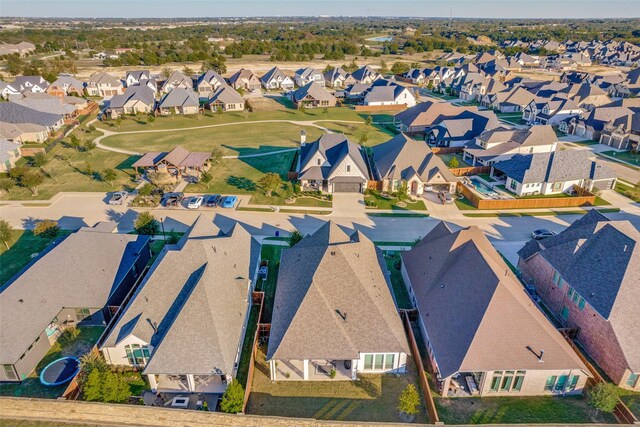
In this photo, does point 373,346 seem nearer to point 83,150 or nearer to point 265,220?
point 265,220

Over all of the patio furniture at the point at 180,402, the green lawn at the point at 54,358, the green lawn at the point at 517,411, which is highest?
the green lawn at the point at 517,411

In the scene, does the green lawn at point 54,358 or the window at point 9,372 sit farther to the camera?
the window at point 9,372

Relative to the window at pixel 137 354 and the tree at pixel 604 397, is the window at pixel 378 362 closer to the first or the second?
the tree at pixel 604 397

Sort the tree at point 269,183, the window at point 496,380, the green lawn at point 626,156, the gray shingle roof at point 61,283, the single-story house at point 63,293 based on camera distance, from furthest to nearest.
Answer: the green lawn at point 626,156 → the tree at point 269,183 → the gray shingle roof at point 61,283 → the single-story house at point 63,293 → the window at point 496,380

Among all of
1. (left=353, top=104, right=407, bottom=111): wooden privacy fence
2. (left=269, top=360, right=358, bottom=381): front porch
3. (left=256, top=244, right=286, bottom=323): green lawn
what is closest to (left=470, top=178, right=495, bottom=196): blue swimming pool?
(left=256, top=244, right=286, bottom=323): green lawn

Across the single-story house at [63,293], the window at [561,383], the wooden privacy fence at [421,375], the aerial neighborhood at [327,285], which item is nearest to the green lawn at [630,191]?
the aerial neighborhood at [327,285]

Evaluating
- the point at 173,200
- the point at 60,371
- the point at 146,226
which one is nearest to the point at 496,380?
the point at 60,371

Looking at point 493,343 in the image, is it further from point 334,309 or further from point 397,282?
point 397,282

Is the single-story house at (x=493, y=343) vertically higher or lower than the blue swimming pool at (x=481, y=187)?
higher

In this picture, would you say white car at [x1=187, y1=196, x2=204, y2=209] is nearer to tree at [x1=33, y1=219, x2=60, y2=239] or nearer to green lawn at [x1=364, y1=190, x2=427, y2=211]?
tree at [x1=33, y1=219, x2=60, y2=239]
